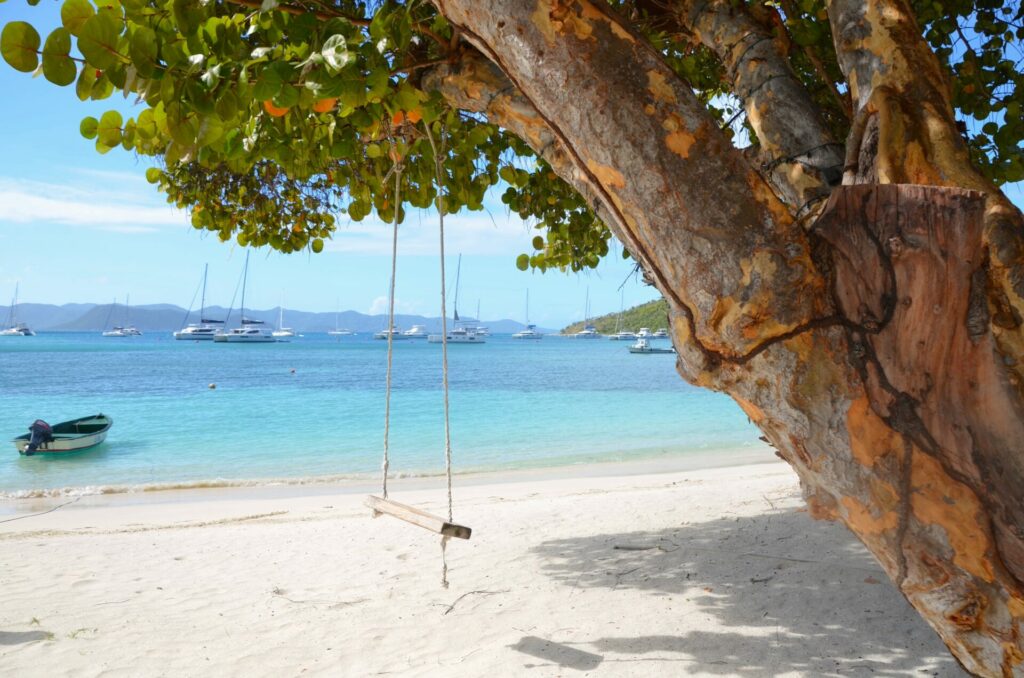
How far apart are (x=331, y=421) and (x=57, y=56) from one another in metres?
20.6

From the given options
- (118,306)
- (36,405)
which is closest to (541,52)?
(36,405)

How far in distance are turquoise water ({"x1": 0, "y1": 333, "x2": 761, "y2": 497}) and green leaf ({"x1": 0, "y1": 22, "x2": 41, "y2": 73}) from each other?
12.2 meters

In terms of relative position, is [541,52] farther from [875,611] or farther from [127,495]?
[127,495]

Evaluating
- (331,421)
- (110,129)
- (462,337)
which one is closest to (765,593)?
(110,129)

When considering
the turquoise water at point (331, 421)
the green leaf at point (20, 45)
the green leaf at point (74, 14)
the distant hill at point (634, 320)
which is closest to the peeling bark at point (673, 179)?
the green leaf at point (74, 14)

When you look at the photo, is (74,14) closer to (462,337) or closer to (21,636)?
(21,636)

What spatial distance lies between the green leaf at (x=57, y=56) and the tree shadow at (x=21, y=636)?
166 inches

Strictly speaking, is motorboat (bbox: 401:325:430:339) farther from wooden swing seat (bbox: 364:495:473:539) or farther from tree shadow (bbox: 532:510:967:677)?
wooden swing seat (bbox: 364:495:473:539)

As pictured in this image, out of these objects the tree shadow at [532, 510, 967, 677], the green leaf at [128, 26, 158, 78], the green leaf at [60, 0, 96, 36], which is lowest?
the tree shadow at [532, 510, 967, 677]

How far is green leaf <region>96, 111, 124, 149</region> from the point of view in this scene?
2.06 meters

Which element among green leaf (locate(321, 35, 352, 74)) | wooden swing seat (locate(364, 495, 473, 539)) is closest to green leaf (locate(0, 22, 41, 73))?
green leaf (locate(321, 35, 352, 74))

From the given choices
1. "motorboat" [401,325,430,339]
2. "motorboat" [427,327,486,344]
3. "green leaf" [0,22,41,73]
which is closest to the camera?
A: "green leaf" [0,22,41,73]

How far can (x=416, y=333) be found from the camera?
116312mm

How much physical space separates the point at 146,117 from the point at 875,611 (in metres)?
4.39
